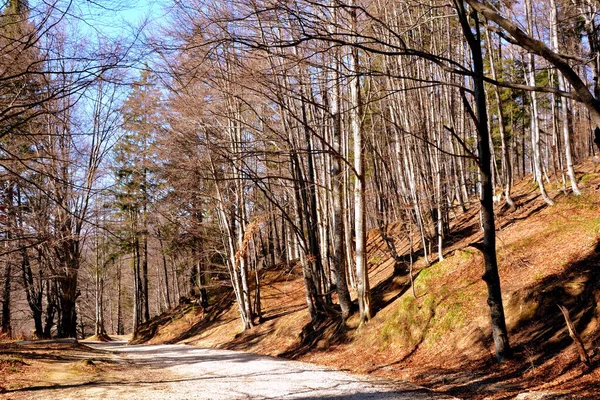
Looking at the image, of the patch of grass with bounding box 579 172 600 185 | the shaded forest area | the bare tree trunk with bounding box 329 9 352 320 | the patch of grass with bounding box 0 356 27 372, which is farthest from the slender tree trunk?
the patch of grass with bounding box 579 172 600 185

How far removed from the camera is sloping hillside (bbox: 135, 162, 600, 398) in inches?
260

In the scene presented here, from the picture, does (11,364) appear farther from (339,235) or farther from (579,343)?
(579,343)

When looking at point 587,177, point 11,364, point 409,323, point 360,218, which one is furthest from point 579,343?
point 587,177

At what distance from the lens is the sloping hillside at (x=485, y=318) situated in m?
6.60

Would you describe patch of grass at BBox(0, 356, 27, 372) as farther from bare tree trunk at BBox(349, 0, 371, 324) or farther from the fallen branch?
the fallen branch

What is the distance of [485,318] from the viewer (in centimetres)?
862

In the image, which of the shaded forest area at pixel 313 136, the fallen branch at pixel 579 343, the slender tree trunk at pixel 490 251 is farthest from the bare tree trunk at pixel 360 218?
the fallen branch at pixel 579 343

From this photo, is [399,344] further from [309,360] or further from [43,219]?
[43,219]

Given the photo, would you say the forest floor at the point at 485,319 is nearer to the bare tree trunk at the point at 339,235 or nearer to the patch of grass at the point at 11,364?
the bare tree trunk at the point at 339,235

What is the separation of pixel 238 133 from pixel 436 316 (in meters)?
9.77

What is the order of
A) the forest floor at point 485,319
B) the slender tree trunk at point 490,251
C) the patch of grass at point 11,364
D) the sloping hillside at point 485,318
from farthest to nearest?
the patch of grass at point 11,364 → the slender tree trunk at point 490,251 → the sloping hillside at point 485,318 → the forest floor at point 485,319

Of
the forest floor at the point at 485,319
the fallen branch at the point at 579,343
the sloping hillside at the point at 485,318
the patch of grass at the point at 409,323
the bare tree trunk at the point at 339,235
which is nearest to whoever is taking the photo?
the fallen branch at the point at 579,343

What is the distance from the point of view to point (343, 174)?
11914mm

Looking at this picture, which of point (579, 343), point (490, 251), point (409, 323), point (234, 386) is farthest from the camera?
point (409, 323)
